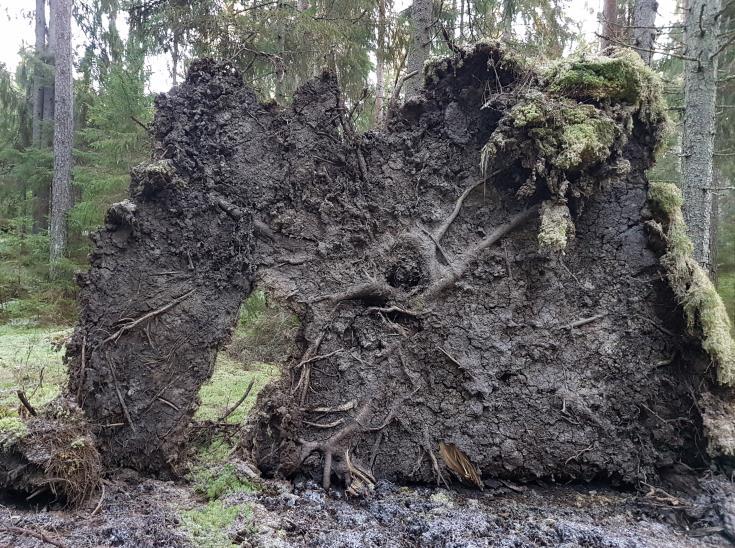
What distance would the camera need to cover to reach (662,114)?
3.63 meters

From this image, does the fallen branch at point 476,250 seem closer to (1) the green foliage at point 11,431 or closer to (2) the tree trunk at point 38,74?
(1) the green foliage at point 11,431

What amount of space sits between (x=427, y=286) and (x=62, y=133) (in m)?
11.5

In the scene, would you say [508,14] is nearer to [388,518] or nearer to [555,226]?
[555,226]

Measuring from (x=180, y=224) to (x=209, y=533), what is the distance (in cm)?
214

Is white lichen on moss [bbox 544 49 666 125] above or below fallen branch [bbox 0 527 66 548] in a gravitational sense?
above

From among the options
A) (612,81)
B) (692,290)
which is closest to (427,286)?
(692,290)

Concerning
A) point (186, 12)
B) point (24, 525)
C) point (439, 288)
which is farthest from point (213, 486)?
point (186, 12)

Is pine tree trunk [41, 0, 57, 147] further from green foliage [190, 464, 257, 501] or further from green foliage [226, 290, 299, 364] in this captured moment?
green foliage [190, 464, 257, 501]

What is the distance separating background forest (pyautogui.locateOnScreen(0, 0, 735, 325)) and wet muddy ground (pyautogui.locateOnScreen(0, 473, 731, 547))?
314 cm

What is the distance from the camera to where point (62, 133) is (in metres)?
11.4

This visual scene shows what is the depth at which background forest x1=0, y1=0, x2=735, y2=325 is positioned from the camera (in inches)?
276

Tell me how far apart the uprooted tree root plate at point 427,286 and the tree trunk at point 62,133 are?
8.56m

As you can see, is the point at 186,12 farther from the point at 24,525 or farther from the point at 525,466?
the point at 525,466

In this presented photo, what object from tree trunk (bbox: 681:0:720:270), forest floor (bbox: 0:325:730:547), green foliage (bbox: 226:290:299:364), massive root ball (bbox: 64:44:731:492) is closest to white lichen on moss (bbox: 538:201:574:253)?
massive root ball (bbox: 64:44:731:492)
